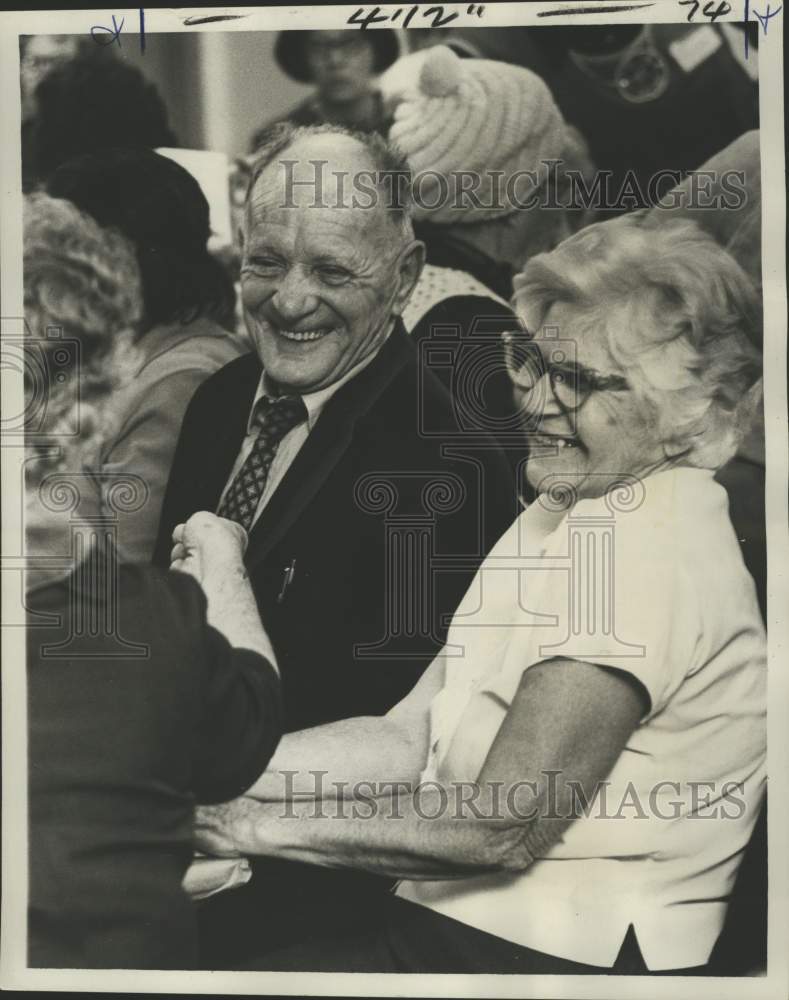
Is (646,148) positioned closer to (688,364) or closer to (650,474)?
(688,364)

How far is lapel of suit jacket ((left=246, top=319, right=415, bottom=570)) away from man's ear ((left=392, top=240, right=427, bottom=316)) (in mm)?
→ 64

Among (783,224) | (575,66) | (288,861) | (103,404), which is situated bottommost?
(288,861)

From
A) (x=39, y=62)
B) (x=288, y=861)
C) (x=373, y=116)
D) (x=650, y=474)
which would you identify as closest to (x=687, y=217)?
(x=650, y=474)

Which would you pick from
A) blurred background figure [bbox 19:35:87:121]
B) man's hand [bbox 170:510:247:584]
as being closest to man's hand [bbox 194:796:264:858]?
man's hand [bbox 170:510:247:584]

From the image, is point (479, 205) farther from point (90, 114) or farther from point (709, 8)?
point (90, 114)

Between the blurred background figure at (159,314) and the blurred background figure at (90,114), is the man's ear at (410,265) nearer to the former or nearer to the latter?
the blurred background figure at (159,314)

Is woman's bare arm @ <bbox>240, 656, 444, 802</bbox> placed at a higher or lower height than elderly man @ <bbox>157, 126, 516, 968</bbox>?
lower

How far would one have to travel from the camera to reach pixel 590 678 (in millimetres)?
1939

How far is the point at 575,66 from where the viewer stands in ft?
6.61

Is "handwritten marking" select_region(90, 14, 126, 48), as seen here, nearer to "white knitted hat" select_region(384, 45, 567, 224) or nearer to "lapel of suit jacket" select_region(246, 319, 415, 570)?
"white knitted hat" select_region(384, 45, 567, 224)

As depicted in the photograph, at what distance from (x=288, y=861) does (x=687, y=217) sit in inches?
53.2

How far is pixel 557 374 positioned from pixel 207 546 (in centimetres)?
70

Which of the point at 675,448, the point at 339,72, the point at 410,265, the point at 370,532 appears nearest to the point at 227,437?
the point at 370,532

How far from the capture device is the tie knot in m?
2.04
